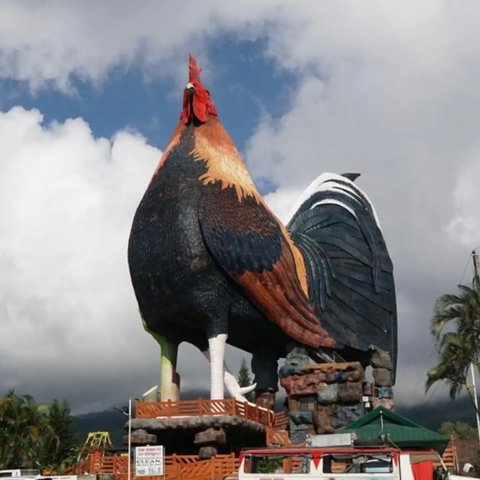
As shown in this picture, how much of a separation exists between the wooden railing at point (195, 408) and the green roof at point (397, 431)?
6709 millimetres

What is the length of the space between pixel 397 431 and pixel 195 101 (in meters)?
16.8

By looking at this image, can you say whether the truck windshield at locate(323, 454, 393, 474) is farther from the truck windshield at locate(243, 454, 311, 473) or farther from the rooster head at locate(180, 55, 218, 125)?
the rooster head at locate(180, 55, 218, 125)

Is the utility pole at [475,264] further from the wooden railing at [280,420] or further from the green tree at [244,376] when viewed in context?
the green tree at [244,376]

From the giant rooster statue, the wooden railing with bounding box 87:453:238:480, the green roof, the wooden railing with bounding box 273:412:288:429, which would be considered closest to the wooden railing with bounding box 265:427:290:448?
the wooden railing with bounding box 273:412:288:429

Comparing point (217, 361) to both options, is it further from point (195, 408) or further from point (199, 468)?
point (199, 468)

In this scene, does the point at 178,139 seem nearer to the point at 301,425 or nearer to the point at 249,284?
the point at 249,284

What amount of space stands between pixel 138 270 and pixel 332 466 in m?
17.4

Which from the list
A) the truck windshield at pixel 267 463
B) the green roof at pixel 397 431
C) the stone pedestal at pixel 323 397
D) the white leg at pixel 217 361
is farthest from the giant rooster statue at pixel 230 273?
the truck windshield at pixel 267 463

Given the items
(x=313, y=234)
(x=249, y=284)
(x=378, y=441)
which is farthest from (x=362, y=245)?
(x=378, y=441)

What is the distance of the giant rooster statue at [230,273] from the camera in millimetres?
28656

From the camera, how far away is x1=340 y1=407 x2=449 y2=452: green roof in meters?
19.3

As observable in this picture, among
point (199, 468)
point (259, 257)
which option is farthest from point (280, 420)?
point (199, 468)

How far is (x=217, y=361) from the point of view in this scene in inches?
1133

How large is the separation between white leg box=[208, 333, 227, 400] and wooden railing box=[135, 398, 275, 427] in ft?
3.86
